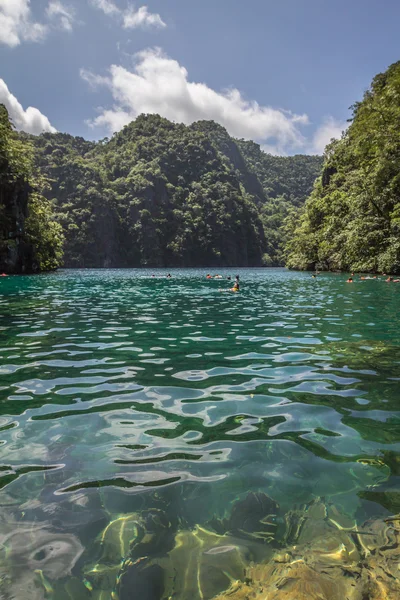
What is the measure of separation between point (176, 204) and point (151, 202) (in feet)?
35.3

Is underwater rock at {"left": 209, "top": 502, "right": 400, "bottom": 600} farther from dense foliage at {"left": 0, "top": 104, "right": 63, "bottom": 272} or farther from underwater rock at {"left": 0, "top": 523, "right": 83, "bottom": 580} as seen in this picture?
dense foliage at {"left": 0, "top": 104, "right": 63, "bottom": 272}

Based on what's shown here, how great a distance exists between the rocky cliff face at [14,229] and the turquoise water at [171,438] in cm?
4572

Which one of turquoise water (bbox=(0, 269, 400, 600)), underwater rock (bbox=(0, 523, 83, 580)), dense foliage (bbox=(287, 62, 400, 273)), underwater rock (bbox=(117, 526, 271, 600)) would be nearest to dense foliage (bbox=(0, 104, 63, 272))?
dense foliage (bbox=(287, 62, 400, 273))

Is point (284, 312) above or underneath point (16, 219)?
underneath

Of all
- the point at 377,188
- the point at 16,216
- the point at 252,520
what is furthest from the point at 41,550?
the point at 16,216

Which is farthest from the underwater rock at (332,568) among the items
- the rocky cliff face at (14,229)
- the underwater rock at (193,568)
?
the rocky cliff face at (14,229)

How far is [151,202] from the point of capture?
5773 inches

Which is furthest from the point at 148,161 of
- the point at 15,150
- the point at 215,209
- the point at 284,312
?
the point at 284,312

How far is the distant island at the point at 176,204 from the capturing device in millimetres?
42188

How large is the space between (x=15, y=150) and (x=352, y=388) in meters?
59.7

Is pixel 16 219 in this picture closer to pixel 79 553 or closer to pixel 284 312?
pixel 284 312

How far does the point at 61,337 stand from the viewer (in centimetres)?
1007

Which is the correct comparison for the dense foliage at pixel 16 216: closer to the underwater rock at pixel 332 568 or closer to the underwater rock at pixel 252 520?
the underwater rock at pixel 252 520

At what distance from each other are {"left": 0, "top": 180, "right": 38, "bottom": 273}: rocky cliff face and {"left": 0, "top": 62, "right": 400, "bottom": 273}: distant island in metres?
0.13
